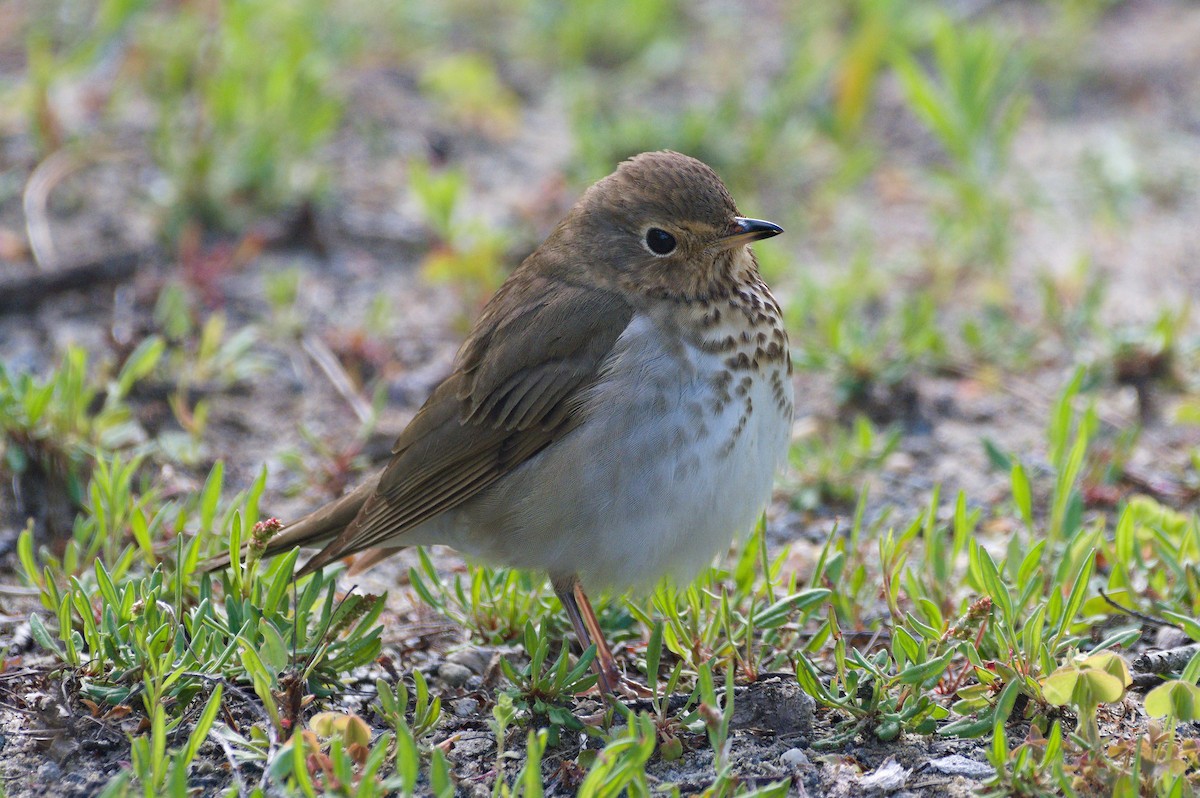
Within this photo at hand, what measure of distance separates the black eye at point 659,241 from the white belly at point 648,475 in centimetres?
25

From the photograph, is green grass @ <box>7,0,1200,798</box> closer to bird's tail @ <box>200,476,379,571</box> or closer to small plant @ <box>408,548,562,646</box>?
small plant @ <box>408,548,562,646</box>

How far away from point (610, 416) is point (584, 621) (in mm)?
626

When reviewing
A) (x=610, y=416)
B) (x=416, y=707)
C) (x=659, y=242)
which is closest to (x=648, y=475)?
(x=610, y=416)

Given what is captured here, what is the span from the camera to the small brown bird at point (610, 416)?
3691 mm

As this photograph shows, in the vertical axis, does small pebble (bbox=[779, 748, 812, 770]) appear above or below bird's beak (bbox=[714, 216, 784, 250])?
below

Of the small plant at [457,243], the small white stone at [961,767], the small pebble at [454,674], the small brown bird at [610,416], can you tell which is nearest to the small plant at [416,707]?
the small pebble at [454,674]

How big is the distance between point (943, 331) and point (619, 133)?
1882mm

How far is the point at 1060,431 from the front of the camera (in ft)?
14.5

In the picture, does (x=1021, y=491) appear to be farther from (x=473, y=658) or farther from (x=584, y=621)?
(x=473, y=658)

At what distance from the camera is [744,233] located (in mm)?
3896

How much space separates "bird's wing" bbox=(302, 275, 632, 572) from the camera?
386 cm

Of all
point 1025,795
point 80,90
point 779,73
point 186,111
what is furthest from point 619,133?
point 1025,795

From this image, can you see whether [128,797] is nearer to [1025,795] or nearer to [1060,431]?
[1025,795]

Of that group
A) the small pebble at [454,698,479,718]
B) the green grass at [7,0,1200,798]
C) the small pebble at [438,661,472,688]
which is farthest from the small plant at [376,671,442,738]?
the small pebble at [438,661,472,688]
